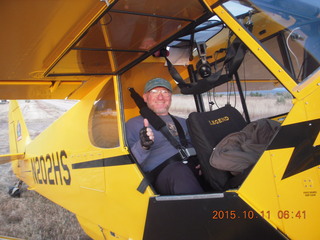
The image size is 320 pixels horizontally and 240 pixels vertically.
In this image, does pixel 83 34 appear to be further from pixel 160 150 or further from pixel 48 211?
pixel 48 211

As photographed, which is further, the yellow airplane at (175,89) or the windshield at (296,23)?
the windshield at (296,23)

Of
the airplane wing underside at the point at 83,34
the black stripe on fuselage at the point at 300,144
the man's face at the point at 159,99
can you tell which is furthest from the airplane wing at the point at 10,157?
the black stripe on fuselage at the point at 300,144

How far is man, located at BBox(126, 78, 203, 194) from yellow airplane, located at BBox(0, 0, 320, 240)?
0.36ft

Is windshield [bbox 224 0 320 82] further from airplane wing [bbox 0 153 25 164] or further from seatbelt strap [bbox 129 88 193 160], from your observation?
airplane wing [bbox 0 153 25 164]

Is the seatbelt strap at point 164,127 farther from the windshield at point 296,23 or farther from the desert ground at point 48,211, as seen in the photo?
the windshield at point 296,23

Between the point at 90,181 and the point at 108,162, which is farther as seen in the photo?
the point at 90,181

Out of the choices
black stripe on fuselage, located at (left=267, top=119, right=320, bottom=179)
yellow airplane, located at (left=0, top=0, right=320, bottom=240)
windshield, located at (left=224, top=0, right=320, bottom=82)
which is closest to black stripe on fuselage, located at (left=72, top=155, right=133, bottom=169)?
yellow airplane, located at (left=0, top=0, right=320, bottom=240)

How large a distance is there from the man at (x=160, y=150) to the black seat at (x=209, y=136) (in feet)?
0.63

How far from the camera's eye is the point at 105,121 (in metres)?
2.82

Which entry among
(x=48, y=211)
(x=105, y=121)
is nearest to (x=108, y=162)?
(x=105, y=121)

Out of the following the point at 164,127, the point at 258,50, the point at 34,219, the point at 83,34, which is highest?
the point at 83,34

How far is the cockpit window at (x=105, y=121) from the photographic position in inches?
105

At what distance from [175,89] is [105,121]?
900 millimetres

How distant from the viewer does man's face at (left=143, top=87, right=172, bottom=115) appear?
2826 millimetres
